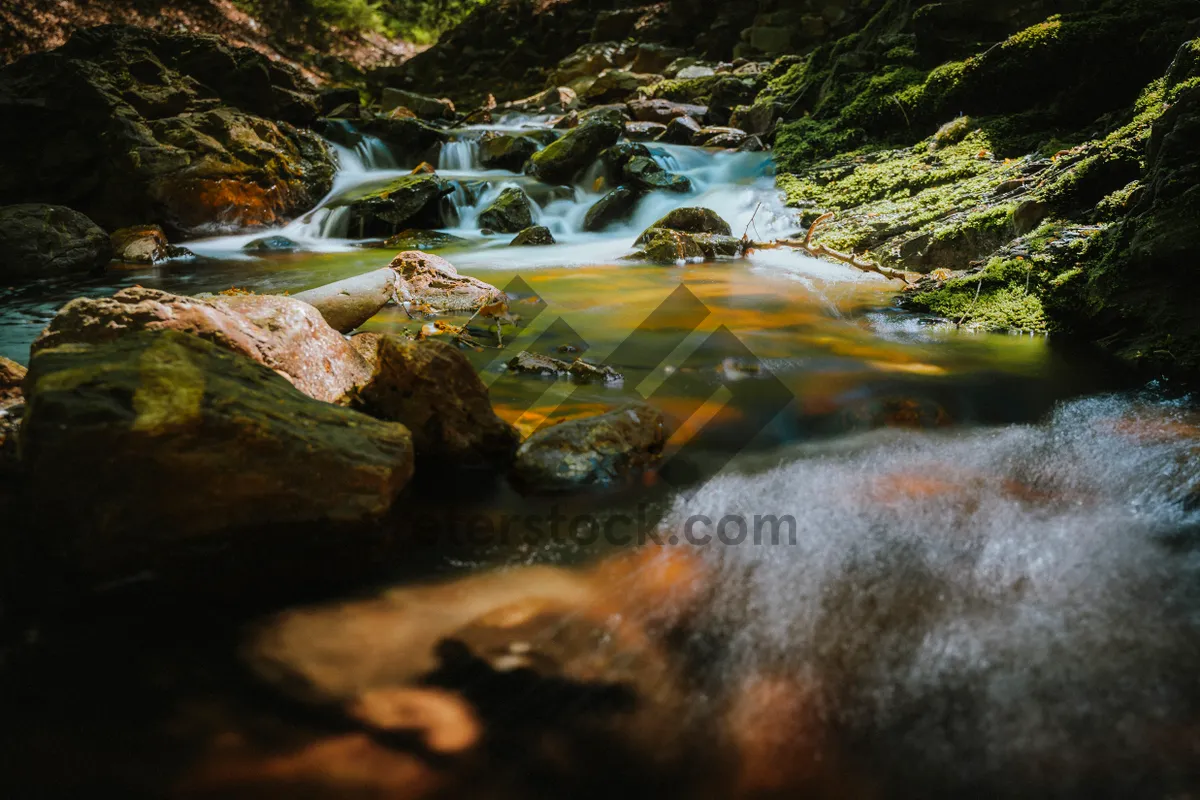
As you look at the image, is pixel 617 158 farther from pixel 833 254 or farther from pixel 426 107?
pixel 426 107

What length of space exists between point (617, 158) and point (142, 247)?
8.45 metres

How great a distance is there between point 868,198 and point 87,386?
9.94 metres

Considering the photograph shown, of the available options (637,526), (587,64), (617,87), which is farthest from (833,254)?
(587,64)

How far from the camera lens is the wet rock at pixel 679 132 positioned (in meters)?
16.4

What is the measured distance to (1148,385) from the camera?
165 inches

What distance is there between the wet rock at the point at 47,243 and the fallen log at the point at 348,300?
5.44 m

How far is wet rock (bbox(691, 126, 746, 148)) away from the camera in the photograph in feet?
49.9

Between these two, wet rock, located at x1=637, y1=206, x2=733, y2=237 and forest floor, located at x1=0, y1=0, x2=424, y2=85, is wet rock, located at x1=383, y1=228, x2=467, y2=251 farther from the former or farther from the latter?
forest floor, located at x1=0, y1=0, x2=424, y2=85

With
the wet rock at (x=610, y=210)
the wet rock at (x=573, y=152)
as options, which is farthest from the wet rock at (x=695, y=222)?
the wet rock at (x=573, y=152)

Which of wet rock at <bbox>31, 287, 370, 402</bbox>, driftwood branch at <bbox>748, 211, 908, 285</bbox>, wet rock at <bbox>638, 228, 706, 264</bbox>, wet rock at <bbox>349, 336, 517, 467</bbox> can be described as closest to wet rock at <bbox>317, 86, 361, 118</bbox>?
wet rock at <bbox>638, 228, 706, 264</bbox>

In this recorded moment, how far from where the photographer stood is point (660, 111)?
18.3 metres

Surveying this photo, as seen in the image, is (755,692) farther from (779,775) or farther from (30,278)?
(30,278)

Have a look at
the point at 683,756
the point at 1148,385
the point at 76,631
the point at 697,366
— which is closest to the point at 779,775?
the point at 683,756

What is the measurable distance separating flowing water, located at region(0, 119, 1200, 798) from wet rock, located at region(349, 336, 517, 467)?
25 cm
